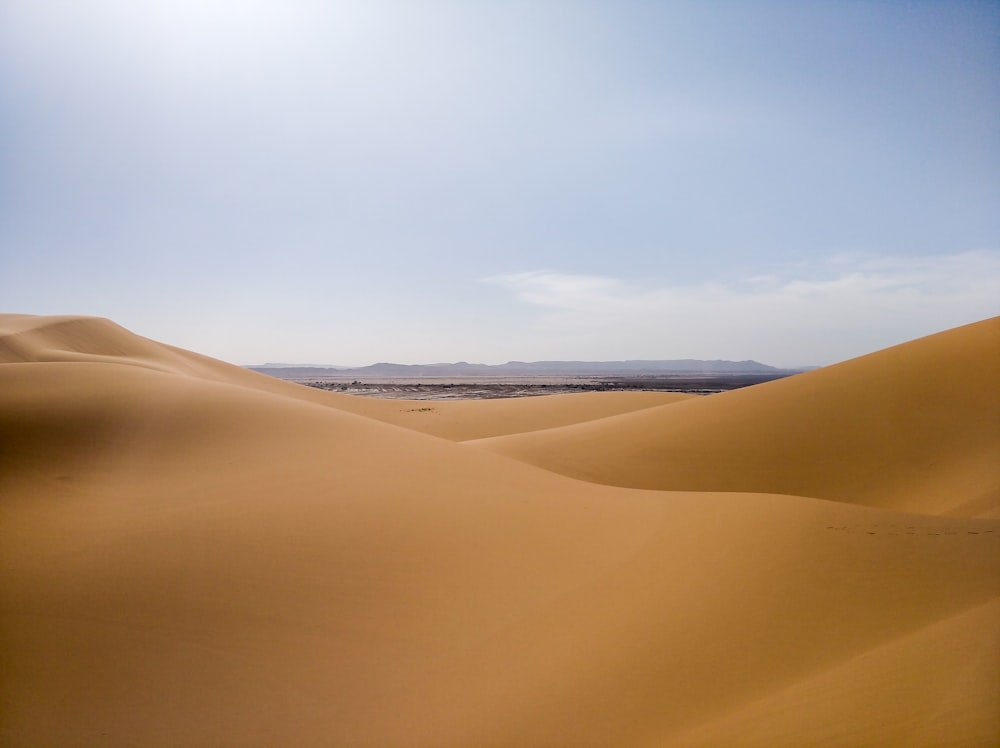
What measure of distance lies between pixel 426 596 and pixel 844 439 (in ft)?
35.7

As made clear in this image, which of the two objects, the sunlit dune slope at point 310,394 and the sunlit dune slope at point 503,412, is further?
the sunlit dune slope at point 503,412

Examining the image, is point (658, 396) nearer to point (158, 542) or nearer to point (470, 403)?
point (470, 403)

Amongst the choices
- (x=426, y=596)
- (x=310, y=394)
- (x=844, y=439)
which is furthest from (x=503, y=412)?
(x=426, y=596)

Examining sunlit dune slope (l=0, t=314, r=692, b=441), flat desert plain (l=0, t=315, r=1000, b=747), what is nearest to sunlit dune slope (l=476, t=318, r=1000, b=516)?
flat desert plain (l=0, t=315, r=1000, b=747)

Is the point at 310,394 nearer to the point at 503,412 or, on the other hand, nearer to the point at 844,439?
A: the point at 503,412

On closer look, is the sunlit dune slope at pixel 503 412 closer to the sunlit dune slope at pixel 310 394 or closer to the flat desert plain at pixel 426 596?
the sunlit dune slope at pixel 310 394

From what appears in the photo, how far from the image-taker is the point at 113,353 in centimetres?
1991

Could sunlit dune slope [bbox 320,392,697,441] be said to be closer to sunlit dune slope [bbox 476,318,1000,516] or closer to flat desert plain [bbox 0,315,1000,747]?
sunlit dune slope [bbox 476,318,1000,516]

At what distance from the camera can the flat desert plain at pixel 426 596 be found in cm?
370

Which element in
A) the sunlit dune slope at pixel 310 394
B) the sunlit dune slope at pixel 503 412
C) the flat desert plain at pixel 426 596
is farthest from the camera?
the sunlit dune slope at pixel 503 412

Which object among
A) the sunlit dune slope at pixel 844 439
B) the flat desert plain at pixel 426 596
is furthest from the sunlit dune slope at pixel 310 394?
the flat desert plain at pixel 426 596

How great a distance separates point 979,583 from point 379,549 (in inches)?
210

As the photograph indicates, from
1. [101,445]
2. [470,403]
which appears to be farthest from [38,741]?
[470,403]

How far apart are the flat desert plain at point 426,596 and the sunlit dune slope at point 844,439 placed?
0.48 meters
